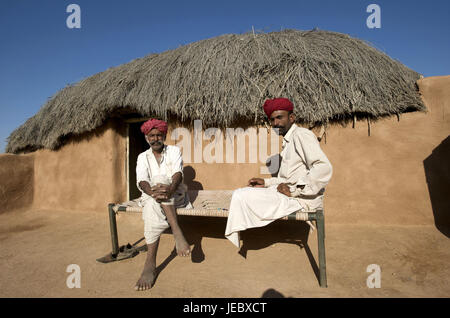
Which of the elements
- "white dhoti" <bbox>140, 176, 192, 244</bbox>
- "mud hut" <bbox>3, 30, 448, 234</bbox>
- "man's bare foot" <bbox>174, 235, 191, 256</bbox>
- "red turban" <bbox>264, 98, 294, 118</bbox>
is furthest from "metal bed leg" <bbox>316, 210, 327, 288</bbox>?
"mud hut" <bbox>3, 30, 448, 234</bbox>

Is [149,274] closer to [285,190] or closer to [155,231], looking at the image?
[155,231]

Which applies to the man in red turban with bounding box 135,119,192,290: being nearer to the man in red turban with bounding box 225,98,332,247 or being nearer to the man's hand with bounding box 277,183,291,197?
A: the man in red turban with bounding box 225,98,332,247

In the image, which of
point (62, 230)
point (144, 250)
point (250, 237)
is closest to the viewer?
point (144, 250)

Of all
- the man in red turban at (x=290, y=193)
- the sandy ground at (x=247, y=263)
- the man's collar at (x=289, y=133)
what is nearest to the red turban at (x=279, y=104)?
the man in red turban at (x=290, y=193)

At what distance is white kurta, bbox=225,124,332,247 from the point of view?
2.15 meters

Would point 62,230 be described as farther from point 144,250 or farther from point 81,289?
point 81,289

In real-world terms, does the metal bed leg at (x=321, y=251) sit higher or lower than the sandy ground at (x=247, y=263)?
higher

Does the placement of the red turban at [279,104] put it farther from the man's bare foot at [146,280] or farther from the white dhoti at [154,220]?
the man's bare foot at [146,280]

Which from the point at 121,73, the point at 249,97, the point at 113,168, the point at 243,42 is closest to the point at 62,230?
the point at 113,168

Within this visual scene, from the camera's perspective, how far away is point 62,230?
436 centimetres

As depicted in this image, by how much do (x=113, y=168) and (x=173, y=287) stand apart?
3.42m

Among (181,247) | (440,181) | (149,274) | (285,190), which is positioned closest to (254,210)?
(285,190)

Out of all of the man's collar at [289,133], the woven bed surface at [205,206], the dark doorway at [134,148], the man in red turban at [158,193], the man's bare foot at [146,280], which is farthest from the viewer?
the dark doorway at [134,148]

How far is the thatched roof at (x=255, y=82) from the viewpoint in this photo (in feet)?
12.2
